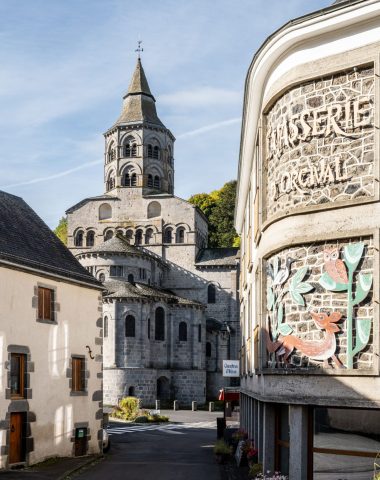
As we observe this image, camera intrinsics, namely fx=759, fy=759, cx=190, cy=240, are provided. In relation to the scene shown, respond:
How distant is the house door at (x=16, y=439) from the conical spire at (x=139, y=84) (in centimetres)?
5847

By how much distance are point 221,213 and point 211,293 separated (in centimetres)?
3357

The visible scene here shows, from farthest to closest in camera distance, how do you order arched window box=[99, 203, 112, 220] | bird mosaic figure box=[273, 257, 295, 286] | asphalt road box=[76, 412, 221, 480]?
arched window box=[99, 203, 112, 220], asphalt road box=[76, 412, 221, 480], bird mosaic figure box=[273, 257, 295, 286]

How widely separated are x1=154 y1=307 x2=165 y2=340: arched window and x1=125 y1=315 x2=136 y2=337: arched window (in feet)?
11.8

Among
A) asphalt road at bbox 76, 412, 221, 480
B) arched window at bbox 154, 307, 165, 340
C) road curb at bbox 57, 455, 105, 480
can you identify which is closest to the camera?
road curb at bbox 57, 455, 105, 480

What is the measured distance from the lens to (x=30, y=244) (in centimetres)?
2475

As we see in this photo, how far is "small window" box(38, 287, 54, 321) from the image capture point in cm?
2345

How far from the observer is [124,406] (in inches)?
1916

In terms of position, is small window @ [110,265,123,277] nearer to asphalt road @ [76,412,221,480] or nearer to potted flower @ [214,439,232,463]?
asphalt road @ [76,412,221,480]

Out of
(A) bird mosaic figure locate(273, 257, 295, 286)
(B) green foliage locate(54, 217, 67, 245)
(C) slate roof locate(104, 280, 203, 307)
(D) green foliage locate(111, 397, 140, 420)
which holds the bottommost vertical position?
(D) green foliage locate(111, 397, 140, 420)

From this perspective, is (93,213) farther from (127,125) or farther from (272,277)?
(272,277)

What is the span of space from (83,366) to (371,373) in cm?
1586

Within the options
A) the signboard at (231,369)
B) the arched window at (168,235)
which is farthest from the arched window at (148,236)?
the signboard at (231,369)

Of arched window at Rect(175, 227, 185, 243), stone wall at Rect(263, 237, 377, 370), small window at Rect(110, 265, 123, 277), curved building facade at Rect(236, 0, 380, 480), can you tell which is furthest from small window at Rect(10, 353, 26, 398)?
arched window at Rect(175, 227, 185, 243)

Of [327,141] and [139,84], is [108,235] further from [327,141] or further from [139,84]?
[327,141]
